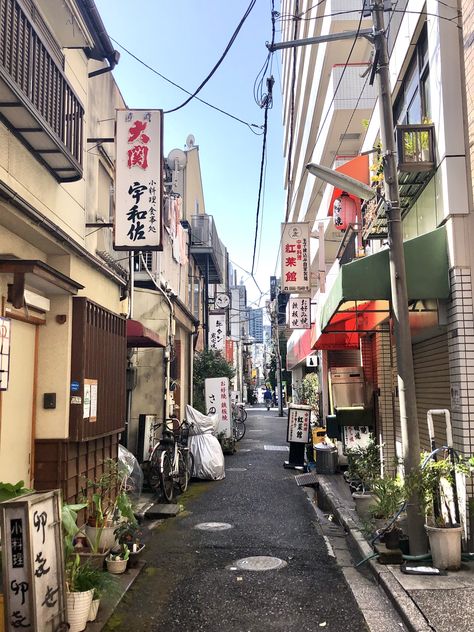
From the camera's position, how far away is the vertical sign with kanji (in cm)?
792

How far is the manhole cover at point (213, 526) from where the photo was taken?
27.6 feet

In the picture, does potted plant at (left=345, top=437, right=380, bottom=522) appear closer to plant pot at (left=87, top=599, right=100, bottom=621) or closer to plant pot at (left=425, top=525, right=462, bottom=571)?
plant pot at (left=425, top=525, right=462, bottom=571)

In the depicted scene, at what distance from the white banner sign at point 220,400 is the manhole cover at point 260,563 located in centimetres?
1125

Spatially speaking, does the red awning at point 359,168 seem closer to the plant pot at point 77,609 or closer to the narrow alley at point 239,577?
the narrow alley at point 239,577

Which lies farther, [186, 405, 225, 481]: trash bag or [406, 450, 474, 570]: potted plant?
[186, 405, 225, 481]: trash bag

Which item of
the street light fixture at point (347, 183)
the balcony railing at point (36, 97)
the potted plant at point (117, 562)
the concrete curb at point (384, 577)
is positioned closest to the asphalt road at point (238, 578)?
the potted plant at point (117, 562)

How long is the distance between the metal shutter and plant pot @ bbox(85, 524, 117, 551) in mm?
4620

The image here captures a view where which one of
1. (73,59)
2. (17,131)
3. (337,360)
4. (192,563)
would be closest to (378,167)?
(73,59)

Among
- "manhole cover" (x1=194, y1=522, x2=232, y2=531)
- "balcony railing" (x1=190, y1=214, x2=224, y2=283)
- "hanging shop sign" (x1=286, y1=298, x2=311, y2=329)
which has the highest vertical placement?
"balcony railing" (x1=190, y1=214, x2=224, y2=283)

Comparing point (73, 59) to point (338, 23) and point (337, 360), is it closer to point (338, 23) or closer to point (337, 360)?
point (338, 23)

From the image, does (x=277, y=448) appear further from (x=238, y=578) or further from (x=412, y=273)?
(x=412, y=273)

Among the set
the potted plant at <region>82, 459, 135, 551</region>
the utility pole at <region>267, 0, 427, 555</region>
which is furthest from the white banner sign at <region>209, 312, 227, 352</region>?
the utility pole at <region>267, 0, 427, 555</region>

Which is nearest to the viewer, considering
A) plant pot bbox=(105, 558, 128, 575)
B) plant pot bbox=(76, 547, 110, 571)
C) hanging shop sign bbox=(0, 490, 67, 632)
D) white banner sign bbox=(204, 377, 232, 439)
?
hanging shop sign bbox=(0, 490, 67, 632)

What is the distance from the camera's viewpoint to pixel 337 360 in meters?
18.0
